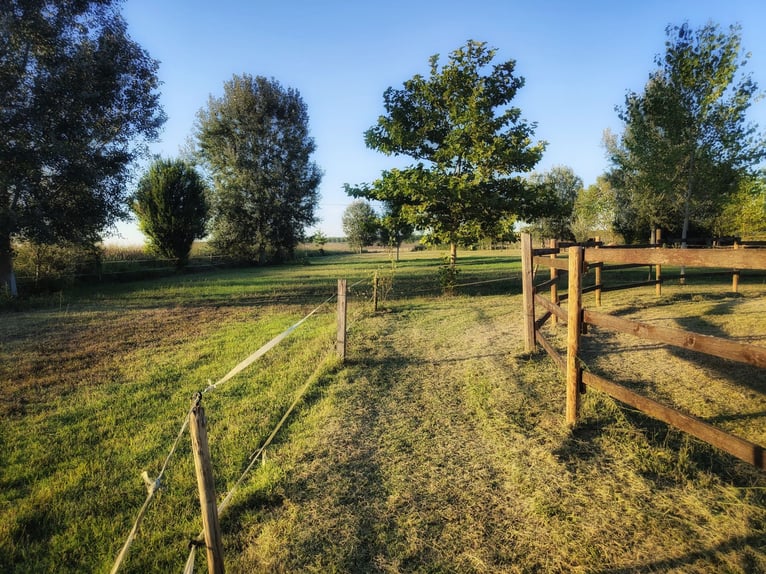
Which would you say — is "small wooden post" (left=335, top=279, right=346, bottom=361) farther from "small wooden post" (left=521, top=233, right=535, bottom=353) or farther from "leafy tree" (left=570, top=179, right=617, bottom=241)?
"leafy tree" (left=570, top=179, right=617, bottom=241)

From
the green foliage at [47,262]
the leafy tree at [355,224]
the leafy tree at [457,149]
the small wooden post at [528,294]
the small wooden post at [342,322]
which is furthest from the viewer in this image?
the leafy tree at [355,224]

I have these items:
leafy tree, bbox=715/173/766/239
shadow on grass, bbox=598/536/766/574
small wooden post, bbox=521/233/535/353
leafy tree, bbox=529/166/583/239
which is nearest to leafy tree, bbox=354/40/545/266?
small wooden post, bbox=521/233/535/353

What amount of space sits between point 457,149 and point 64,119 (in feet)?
46.2

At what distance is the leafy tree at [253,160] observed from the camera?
113 ft

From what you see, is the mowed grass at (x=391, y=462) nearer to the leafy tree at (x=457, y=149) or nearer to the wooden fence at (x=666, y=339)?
the wooden fence at (x=666, y=339)

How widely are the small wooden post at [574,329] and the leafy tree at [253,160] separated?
3408cm

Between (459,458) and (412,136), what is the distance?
11.5 meters

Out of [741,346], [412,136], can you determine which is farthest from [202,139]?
[741,346]

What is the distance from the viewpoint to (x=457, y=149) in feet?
40.4

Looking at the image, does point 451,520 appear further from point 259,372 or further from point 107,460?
point 259,372

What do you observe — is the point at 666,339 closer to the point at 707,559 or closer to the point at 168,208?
the point at 707,559

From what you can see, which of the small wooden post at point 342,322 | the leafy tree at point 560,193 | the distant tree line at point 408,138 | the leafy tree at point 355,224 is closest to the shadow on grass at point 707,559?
the small wooden post at point 342,322

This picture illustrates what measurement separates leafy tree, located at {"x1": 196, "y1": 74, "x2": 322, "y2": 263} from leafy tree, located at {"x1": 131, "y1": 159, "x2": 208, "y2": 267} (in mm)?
5158

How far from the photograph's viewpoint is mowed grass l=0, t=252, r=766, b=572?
107 inches
